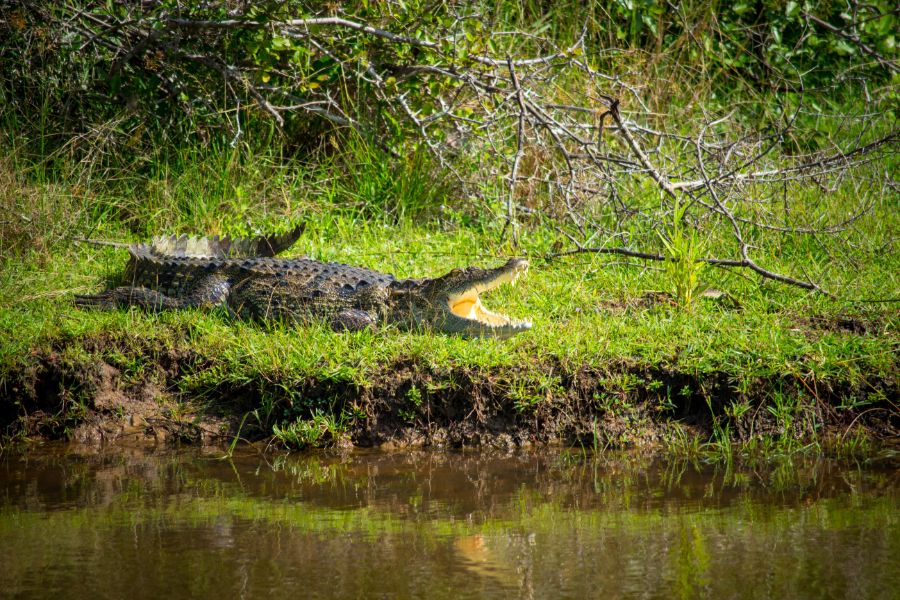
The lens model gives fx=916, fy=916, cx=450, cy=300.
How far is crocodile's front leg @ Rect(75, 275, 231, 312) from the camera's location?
16.3 ft

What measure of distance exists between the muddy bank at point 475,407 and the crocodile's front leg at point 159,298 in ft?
2.31

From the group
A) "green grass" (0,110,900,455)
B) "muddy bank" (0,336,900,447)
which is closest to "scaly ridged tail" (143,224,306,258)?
"green grass" (0,110,900,455)

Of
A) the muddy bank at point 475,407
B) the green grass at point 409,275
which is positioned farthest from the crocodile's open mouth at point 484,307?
the muddy bank at point 475,407

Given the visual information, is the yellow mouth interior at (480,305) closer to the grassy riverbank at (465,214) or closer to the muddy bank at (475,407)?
the grassy riverbank at (465,214)

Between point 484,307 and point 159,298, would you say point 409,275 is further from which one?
point 159,298

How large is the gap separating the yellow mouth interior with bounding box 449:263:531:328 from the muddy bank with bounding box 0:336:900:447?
1.42 ft

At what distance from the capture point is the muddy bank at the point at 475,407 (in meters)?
4.12

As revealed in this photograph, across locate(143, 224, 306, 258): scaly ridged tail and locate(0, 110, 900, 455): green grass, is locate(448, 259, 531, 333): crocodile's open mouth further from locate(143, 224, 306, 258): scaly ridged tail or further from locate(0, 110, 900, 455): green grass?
locate(143, 224, 306, 258): scaly ridged tail

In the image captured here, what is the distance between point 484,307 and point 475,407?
87 cm

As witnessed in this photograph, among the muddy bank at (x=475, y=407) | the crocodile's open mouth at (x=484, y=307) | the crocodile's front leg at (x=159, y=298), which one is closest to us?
the muddy bank at (x=475, y=407)

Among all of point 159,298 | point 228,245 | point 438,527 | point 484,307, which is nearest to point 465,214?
point 228,245

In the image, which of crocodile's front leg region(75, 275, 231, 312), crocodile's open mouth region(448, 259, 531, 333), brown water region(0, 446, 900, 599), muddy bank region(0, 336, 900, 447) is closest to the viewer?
brown water region(0, 446, 900, 599)

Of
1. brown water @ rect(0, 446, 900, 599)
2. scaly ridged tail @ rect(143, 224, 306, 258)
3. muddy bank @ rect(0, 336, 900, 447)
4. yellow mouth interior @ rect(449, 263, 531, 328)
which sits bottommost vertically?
brown water @ rect(0, 446, 900, 599)

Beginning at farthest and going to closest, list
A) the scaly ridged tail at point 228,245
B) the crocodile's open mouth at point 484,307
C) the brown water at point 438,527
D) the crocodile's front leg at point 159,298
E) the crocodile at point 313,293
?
the scaly ridged tail at point 228,245
the crocodile's front leg at point 159,298
the crocodile at point 313,293
the crocodile's open mouth at point 484,307
the brown water at point 438,527
